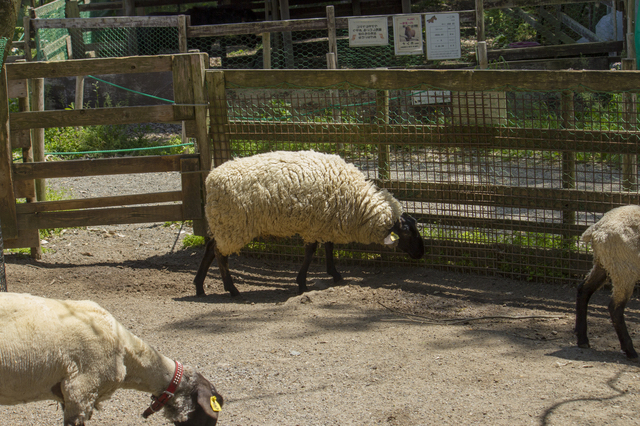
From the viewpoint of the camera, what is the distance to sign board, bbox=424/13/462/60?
9094 mm

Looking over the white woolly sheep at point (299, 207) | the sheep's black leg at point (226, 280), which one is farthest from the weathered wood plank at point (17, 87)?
the sheep's black leg at point (226, 280)

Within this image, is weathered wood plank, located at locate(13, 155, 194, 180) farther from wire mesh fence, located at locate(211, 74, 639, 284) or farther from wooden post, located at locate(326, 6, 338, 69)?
wooden post, located at locate(326, 6, 338, 69)

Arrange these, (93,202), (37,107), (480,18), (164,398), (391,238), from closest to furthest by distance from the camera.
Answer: (164,398), (391,238), (93,202), (37,107), (480,18)

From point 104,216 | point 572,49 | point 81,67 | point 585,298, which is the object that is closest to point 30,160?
point 104,216

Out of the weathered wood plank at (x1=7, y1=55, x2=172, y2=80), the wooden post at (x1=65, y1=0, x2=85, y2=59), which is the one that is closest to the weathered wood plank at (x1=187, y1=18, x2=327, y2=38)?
the weathered wood plank at (x1=7, y1=55, x2=172, y2=80)

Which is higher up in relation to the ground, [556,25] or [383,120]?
[556,25]

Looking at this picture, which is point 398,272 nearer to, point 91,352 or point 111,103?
point 91,352

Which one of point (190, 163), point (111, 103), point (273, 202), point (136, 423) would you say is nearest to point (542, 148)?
point (273, 202)

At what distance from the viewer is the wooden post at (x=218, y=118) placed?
652cm

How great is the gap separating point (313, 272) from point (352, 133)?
5.11 feet

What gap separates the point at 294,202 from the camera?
18.3ft

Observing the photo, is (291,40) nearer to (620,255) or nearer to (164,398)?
(620,255)

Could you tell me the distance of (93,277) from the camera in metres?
6.29

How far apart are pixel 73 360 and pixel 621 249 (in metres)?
3.54
